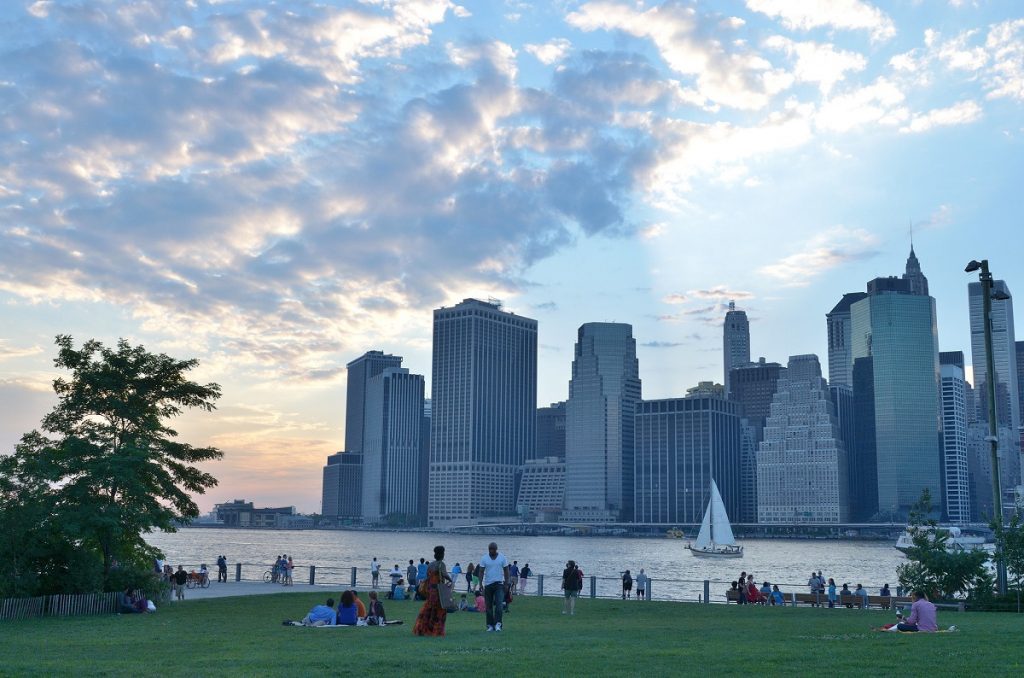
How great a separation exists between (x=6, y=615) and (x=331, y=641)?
1310 cm

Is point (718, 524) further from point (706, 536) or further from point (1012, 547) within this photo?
point (1012, 547)

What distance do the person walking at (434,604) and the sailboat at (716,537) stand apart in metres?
156

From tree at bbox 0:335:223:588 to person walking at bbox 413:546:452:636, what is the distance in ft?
48.3

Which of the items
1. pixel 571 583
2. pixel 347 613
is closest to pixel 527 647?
pixel 347 613

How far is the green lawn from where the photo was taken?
1747cm

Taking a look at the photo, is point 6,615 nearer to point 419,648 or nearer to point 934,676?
point 419,648

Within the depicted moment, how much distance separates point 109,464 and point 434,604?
1675cm

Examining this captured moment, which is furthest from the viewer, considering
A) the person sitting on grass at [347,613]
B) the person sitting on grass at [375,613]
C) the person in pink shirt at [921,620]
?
the person sitting on grass at [375,613]

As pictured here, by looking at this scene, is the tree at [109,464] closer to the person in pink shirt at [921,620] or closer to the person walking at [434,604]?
the person walking at [434,604]

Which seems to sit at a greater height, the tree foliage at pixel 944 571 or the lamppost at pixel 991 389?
the lamppost at pixel 991 389

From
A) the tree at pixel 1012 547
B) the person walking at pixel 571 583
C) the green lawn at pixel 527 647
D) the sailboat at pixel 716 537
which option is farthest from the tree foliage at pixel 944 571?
the sailboat at pixel 716 537

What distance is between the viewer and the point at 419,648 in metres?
21.2

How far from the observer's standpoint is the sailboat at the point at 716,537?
17762cm

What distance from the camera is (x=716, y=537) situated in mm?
177750
